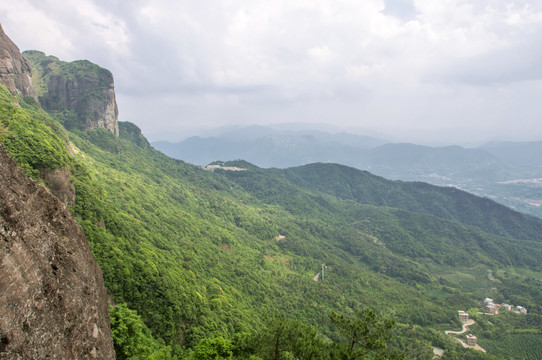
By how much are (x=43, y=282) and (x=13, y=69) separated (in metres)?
108

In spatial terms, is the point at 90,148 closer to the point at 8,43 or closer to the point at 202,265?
the point at 8,43

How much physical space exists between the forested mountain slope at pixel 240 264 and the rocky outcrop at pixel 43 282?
41.5 ft

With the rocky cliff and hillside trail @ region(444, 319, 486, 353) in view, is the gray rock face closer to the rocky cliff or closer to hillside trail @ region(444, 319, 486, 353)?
the rocky cliff

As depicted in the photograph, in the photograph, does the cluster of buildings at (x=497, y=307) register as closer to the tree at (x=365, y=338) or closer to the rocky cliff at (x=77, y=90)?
the tree at (x=365, y=338)

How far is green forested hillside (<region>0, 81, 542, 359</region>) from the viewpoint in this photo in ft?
98.7

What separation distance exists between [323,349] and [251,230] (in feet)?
352

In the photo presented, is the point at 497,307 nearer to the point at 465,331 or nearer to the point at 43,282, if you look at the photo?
the point at 465,331

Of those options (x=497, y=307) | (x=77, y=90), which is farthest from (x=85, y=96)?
(x=497, y=307)

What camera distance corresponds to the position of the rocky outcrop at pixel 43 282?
10.5 metres

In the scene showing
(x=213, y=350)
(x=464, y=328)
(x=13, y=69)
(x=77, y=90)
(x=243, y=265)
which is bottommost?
(x=464, y=328)

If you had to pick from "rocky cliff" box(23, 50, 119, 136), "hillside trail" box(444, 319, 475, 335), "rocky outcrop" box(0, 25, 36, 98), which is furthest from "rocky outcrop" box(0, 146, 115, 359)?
"rocky cliff" box(23, 50, 119, 136)

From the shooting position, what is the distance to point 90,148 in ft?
352

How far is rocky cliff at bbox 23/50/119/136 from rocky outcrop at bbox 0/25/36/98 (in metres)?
26.5

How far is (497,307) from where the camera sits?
12006 centimetres
